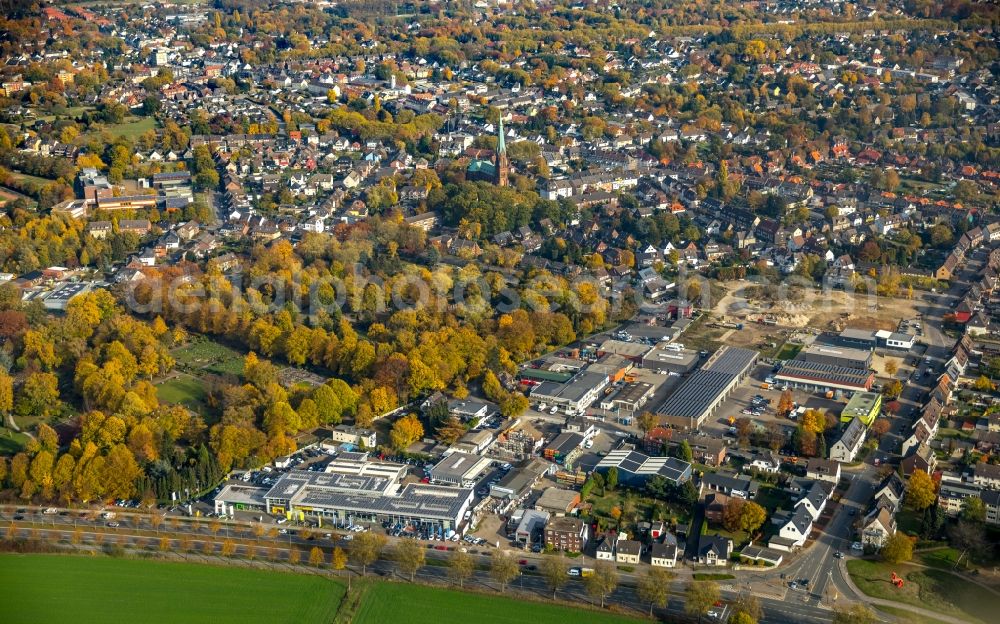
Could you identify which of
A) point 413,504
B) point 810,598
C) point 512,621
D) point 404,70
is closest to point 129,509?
point 413,504

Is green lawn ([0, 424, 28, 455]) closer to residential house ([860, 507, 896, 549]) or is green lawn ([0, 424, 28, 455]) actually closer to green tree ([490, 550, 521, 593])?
green tree ([490, 550, 521, 593])

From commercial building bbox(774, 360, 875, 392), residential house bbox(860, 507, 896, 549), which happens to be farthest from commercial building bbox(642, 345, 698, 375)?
residential house bbox(860, 507, 896, 549)

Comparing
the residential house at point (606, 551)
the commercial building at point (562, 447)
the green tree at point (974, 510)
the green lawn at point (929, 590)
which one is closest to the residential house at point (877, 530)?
the green lawn at point (929, 590)

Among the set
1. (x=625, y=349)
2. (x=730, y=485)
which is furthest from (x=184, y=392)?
(x=730, y=485)

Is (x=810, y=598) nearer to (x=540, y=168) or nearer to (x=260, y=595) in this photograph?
(x=260, y=595)

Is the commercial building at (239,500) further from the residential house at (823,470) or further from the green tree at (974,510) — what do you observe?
the green tree at (974,510)

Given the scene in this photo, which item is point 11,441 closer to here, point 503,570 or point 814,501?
point 503,570

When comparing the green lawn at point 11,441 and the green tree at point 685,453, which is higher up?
the green tree at point 685,453
